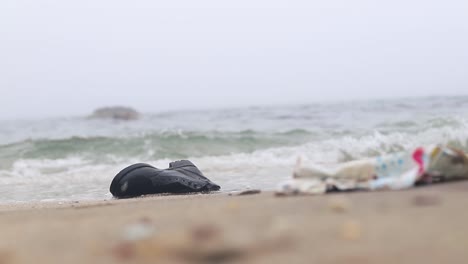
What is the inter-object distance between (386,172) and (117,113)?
29.6 m

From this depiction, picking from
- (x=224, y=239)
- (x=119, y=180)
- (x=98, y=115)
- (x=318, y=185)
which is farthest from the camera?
(x=98, y=115)

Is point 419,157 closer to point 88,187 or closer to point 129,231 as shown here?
point 129,231

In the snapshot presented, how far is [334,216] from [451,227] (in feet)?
1.13

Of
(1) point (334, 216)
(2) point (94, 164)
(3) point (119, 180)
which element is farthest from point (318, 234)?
(2) point (94, 164)

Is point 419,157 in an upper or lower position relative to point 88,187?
upper

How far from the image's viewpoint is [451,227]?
1.45m

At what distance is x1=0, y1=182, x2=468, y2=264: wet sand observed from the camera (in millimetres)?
1258

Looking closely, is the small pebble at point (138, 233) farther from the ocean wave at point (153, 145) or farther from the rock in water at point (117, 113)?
the rock in water at point (117, 113)

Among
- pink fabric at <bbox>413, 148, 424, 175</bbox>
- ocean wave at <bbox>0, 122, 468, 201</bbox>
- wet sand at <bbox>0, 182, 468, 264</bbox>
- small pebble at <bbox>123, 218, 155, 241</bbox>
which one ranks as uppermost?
pink fabric at <bbox>413, 148, 424, 175</bbox>

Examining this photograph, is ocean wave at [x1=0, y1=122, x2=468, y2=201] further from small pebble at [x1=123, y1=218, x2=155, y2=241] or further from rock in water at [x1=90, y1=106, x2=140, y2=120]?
rock in water at [x1=90, y1=106, x2=140, y2=120]

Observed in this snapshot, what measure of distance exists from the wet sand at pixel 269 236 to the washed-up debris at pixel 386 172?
19.6 inches

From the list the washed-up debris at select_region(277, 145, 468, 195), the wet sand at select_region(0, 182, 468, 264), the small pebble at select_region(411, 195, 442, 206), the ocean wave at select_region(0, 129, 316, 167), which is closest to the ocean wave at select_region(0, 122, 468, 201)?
the ocean wave at select_region(0, 129, 316, 167)

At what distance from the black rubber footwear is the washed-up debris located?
218cm

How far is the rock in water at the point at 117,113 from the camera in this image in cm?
2910
